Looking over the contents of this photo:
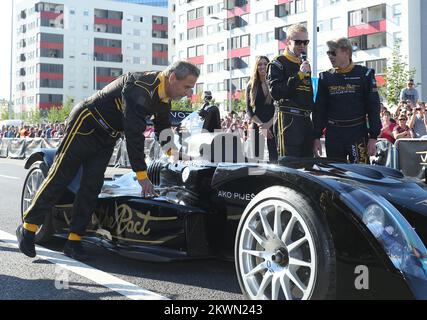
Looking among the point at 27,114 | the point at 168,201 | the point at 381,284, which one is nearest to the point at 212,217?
the point at 168,201

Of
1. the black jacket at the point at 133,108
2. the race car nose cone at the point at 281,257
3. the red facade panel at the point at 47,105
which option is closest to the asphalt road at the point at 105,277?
the race car nose cone at the point at 281,257

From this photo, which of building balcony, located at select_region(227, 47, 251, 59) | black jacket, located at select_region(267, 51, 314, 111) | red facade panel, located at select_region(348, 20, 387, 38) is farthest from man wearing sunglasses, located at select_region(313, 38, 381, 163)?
building balcony, located at select_region(227, 47, 251, 59)

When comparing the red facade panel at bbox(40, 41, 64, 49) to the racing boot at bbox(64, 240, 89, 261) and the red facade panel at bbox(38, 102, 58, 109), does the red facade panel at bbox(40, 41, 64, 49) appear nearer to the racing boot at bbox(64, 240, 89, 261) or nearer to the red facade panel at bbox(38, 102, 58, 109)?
the red facade panel at bbox(38, 102, 58, 109)

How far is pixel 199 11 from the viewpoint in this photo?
2630 inches

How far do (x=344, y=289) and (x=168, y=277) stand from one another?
1543 millimetres

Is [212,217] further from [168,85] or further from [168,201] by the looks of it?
[168,85]

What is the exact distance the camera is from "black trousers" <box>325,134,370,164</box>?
471cm

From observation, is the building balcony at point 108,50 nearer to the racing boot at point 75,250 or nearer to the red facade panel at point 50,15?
the red facade panel at point 50,15

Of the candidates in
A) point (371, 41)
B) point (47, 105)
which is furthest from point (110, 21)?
point (371, 41)

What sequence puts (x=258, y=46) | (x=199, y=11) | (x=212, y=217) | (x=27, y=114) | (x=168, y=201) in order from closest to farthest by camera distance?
1. (x=212, y=217)
2. (x=168, y=201)
3. (x=258, y=46)
4. (x=199, y=11)
5. (x=27, y=114)

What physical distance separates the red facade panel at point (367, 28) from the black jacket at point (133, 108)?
4249 centimetres

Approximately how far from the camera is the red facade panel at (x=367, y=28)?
43.3 m

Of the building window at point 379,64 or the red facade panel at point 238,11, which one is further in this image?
the red facade panel at point 238,11

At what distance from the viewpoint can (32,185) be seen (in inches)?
194
